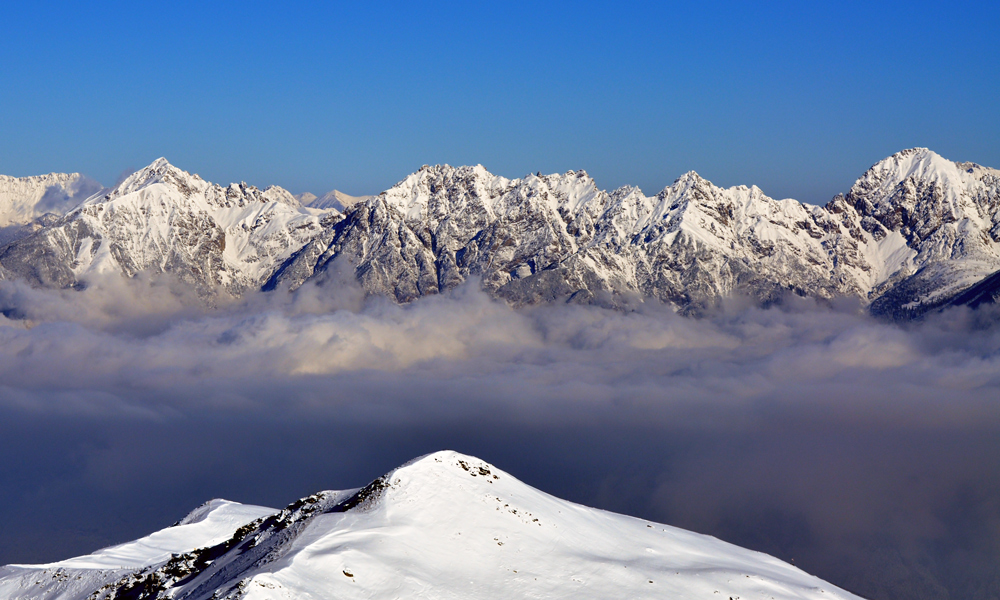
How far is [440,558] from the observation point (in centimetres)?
9994

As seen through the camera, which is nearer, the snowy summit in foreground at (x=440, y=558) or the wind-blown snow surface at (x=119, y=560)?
the snowy summit in foreground at (x=440, y=558)

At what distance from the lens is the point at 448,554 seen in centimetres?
10100

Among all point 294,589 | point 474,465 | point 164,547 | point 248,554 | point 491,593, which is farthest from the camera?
point 164,547

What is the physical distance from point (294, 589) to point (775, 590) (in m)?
51.8

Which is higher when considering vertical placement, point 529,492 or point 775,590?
point 529,492

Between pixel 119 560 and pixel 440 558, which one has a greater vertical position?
pixel 440 558

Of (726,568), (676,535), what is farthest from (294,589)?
(676,535)

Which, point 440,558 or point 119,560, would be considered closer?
point 440,558

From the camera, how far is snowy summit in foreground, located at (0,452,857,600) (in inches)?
3649

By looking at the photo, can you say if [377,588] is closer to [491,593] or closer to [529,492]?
[491,593]

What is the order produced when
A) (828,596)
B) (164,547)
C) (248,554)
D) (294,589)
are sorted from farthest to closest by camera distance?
(164,547) → (828,596) → (248,554) → (294,589)

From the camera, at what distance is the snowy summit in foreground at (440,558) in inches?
3649

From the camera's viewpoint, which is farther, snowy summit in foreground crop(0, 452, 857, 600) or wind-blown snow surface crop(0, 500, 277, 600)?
wind-blown snow surface crop(0, 500, 277, 600)

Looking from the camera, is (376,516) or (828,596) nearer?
(376,516)
